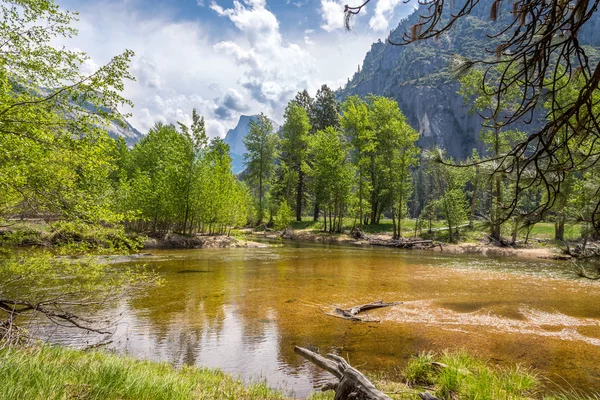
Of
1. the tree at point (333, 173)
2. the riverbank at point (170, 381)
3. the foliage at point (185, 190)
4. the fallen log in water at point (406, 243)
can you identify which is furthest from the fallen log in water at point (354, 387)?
the tree at point (333, 173)

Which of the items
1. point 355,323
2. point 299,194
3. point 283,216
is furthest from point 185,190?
point 299,194

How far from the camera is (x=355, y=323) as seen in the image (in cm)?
885

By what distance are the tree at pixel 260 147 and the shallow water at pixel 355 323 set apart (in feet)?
121

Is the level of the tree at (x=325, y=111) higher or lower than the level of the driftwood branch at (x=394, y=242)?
higher

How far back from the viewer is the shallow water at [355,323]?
650 cm

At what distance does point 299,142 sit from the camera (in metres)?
51.7

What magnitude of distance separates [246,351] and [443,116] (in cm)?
19669

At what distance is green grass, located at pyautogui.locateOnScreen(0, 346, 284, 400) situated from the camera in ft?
11.5

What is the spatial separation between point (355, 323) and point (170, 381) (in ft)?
18.2

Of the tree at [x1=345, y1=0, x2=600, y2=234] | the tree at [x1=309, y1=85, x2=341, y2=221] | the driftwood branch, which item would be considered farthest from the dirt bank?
the tree at [x1=309, y1=85, x2=341, y2=221]

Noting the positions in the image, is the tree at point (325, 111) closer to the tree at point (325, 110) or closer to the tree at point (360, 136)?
the tree at point (325, 110)

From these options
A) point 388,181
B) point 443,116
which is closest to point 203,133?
point 388,181

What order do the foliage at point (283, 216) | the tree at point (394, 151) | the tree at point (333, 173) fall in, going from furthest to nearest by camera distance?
the foliage at point (283, 216) → the tree at point (333, 173) → the tree at point (394, 151)

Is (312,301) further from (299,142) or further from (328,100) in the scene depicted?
(328,100)
